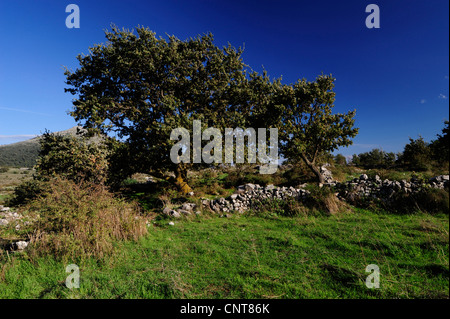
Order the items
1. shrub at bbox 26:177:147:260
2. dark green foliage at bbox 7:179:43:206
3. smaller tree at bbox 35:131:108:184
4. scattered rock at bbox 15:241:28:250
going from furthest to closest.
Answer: dark green foliage at bbox 7:179:43:206
smaller tree at bbox 35:131:108:184
scattered rock at bbox 15:241:28:250
shrub at bbox 26:177:147:260

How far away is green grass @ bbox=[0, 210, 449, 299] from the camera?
417 centimetres

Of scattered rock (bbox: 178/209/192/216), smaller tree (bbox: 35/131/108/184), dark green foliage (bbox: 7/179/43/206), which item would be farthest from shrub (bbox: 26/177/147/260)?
dark green foliage (bbox: 7/179/43/206)

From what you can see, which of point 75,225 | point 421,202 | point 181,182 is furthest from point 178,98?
point 421,202

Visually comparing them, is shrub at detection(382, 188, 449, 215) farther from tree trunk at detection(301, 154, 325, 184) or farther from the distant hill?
the distant hill

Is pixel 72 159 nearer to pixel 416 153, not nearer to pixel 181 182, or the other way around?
pixel 181 182

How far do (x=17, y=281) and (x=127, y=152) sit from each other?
9780mm

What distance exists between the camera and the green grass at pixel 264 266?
417 cm

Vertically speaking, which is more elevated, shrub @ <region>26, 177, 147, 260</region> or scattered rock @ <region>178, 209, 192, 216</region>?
shrub @ <region>26, 177, 147, 260</region>

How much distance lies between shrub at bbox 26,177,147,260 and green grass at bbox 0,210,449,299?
41 centimetres

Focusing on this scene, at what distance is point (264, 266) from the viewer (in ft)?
17.0

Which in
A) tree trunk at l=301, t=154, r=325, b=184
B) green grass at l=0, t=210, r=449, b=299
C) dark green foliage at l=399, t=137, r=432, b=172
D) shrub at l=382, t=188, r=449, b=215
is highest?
dark green foliage at l=399, t=137, r=432, b=172
